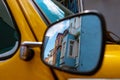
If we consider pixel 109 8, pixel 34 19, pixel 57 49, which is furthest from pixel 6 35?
pixel 109 8

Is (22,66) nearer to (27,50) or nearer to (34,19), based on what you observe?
(27,50)

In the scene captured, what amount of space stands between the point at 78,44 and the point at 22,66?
346 millimetres

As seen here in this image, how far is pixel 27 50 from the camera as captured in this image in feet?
5.59

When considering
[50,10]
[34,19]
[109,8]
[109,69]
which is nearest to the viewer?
[109,69]

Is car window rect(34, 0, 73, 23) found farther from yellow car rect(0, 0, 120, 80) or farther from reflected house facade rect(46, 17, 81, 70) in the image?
reflected house facade rect(46, 17, 81, 70)

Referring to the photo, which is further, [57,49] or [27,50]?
[27,50]

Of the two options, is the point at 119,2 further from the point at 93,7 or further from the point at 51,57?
the point at 51,57

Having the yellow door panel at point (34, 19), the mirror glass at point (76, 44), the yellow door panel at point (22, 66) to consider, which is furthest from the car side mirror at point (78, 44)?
the yellow door panel at point (34, 19)

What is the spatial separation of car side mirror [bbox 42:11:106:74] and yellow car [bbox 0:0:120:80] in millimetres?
91

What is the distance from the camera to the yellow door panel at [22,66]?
169 cm

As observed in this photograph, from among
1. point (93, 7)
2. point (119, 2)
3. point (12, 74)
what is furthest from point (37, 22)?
point (119, 2)

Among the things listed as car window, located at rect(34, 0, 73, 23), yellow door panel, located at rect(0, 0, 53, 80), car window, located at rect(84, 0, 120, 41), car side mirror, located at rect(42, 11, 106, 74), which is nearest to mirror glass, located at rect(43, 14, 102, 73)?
car side mirror, located at rect(42, 11, 106, 74)

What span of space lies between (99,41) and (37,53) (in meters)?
0.37

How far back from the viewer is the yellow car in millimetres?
1675
